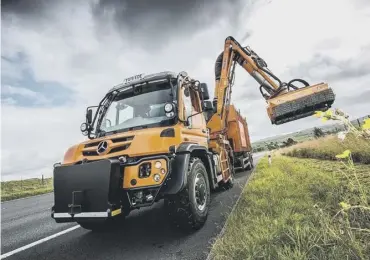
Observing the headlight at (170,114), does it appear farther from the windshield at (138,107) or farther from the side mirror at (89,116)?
the side mirror at (89,116)

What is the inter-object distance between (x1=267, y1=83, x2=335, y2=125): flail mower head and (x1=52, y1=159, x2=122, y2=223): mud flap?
5871 millimetres

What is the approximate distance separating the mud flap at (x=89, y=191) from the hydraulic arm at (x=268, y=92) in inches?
199

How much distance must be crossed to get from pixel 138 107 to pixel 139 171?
5.31ft

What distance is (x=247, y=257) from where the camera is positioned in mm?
2584

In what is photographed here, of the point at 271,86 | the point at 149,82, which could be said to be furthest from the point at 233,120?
the point at 149,82

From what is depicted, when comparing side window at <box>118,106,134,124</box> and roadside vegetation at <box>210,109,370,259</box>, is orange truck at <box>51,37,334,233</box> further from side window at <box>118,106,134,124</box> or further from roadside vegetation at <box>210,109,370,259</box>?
roadside vegetation at <box>210,109,370,259</box>

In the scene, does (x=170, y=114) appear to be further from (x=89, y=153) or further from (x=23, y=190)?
(x=23, y=190)

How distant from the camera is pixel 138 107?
17.1 feet

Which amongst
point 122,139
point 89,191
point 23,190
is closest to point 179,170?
point 122,139

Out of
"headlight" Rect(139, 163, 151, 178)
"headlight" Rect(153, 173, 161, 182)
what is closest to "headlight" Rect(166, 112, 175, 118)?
"headlight" Rect(139, 163, 151, 178)

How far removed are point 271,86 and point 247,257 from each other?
734 centimetres

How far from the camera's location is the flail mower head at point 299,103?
807 centimetres

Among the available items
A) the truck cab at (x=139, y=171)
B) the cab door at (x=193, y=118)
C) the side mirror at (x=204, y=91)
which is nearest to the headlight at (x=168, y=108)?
the truck cab at (x=139, y=171)

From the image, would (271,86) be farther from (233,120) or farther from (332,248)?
(332,248)
